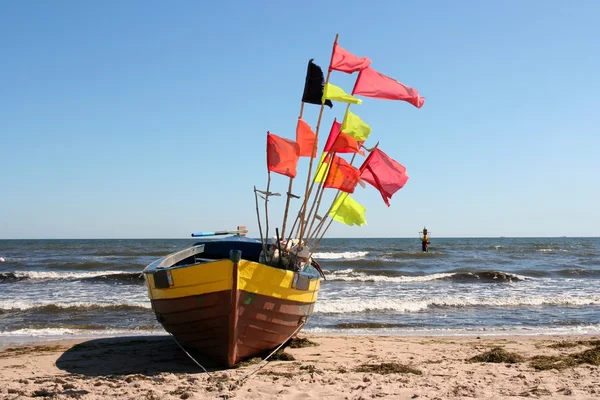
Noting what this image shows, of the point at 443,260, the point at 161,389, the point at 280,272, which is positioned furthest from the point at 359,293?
the point at 443,260

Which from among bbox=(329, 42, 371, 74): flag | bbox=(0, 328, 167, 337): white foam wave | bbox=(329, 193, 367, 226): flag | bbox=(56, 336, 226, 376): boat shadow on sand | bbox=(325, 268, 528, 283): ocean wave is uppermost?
bbox=(329, 42, 371, 74): flag

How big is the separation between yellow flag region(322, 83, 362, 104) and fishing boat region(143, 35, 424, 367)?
1cm

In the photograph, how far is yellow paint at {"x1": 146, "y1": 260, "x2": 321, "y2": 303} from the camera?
22.6ft

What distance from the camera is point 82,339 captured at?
10125 millimetres

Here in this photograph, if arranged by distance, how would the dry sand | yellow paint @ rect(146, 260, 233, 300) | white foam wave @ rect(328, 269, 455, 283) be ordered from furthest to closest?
white foam wave @ rect(328, 269, 455, 283)
yellow paint @ rect(146, 260, 233, 300)
the dry sand

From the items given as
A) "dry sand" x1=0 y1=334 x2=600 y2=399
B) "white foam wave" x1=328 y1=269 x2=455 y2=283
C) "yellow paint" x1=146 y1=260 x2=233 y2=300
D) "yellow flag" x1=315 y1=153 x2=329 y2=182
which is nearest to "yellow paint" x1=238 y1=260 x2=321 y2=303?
"yellow paint" x1=146 y1=260 x2=233 y2=300

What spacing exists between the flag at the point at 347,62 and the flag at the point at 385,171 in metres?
1.18

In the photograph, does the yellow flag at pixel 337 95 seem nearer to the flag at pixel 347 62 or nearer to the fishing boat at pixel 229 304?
the flag at pixel 347 62

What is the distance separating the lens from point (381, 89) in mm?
7863

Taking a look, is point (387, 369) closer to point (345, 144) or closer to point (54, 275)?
point (345, 144)

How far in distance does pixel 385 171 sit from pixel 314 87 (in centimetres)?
155

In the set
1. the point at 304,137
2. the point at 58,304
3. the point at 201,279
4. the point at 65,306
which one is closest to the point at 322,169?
the point at 304,137

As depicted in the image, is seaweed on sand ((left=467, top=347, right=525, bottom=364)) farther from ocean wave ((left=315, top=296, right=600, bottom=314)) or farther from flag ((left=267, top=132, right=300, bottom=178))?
ocean wave ((left=315, top=296, right=600, bottom=314))

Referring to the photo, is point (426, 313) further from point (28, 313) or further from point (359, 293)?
point (28, 313)
